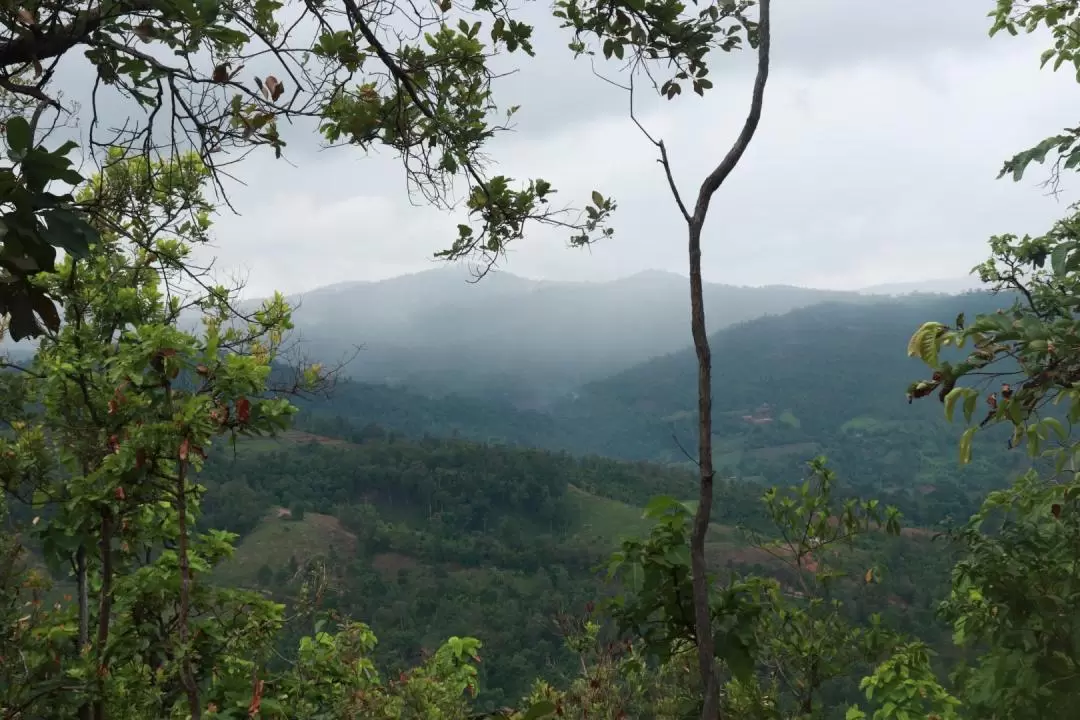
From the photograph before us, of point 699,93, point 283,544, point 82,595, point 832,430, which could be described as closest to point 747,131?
point 699,93

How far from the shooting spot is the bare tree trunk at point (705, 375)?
1.93m

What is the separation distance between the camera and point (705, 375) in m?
1.98

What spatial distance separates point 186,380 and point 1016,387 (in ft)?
12.4

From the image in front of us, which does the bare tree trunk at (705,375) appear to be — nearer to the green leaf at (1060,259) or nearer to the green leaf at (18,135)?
the green leaf at (1060,259)

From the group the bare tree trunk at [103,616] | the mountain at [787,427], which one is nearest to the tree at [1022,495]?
the bare tree trunk at [103,616]

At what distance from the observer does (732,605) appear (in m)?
2.60

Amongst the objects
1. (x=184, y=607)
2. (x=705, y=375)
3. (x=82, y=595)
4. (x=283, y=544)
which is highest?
(x=705, y=375)

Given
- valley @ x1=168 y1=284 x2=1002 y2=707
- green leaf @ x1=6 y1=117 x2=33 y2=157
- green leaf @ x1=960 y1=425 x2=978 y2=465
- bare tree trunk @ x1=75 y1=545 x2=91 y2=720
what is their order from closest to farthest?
green leaf @ x1=6 y1=117 x2=33 y2=157 → green leaf @ x1=960 y1=425 x2=978 y2=465 → bare tree trunk @ x1=75 y1=545 x2=91 y2=720 → valley @ x1=168 y1=284 x2=1002 y2=707

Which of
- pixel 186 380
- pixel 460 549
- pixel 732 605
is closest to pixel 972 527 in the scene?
pixel 732 605

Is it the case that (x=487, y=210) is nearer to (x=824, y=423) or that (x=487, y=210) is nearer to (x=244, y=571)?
(x=244, y=571)

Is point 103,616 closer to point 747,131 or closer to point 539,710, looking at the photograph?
point 539,710

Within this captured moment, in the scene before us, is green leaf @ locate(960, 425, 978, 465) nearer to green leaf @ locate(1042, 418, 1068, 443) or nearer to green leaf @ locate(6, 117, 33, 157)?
green leaf @ locate(1042, 418, 1068, 443)

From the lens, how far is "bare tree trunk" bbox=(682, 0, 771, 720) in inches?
76.1

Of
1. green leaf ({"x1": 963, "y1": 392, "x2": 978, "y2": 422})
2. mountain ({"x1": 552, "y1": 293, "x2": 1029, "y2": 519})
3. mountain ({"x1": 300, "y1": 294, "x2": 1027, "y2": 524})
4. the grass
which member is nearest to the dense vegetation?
green leaf ({"x1": 963, "y1": 392, "x2": 978, "y2": 422})
